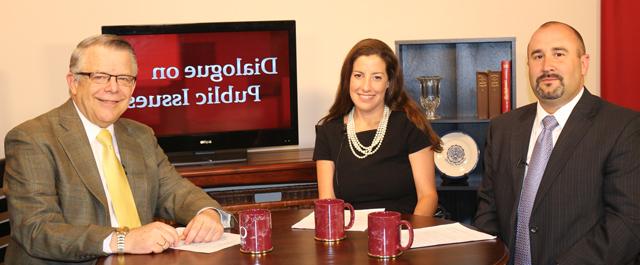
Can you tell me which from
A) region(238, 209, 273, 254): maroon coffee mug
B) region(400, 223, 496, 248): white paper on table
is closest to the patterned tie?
region(400, 223, 496, 248): white paper on table

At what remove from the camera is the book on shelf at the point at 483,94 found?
4.33m

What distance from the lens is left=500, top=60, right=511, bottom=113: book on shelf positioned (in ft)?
14.0

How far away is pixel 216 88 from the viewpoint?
4.24 meters

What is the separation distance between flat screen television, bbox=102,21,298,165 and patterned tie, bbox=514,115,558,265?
1.67 m

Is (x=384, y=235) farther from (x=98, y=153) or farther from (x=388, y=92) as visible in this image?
(x=388, y=92)

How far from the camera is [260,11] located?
4.48 metres

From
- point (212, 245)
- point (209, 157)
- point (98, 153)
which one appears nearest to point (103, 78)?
point (98, 153)

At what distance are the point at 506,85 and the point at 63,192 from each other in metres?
2.38

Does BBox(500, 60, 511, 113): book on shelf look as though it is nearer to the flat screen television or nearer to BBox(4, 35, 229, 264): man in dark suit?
the flat screen television

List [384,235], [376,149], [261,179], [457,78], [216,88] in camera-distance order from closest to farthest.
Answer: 1. [384,235]
2. [376,149]
3. [261,179]
4. [216,88]
5. [457,78]

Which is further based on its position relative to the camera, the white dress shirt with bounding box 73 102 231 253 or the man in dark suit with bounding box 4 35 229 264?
the white dress shirt with bounding box 73 102 231 253

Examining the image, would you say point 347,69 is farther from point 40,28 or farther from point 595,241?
point 40,28

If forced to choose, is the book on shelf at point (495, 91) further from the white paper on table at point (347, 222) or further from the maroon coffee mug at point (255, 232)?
the maroon coffee mug at point (255, 232)

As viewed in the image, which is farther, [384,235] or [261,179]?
[261,179]
